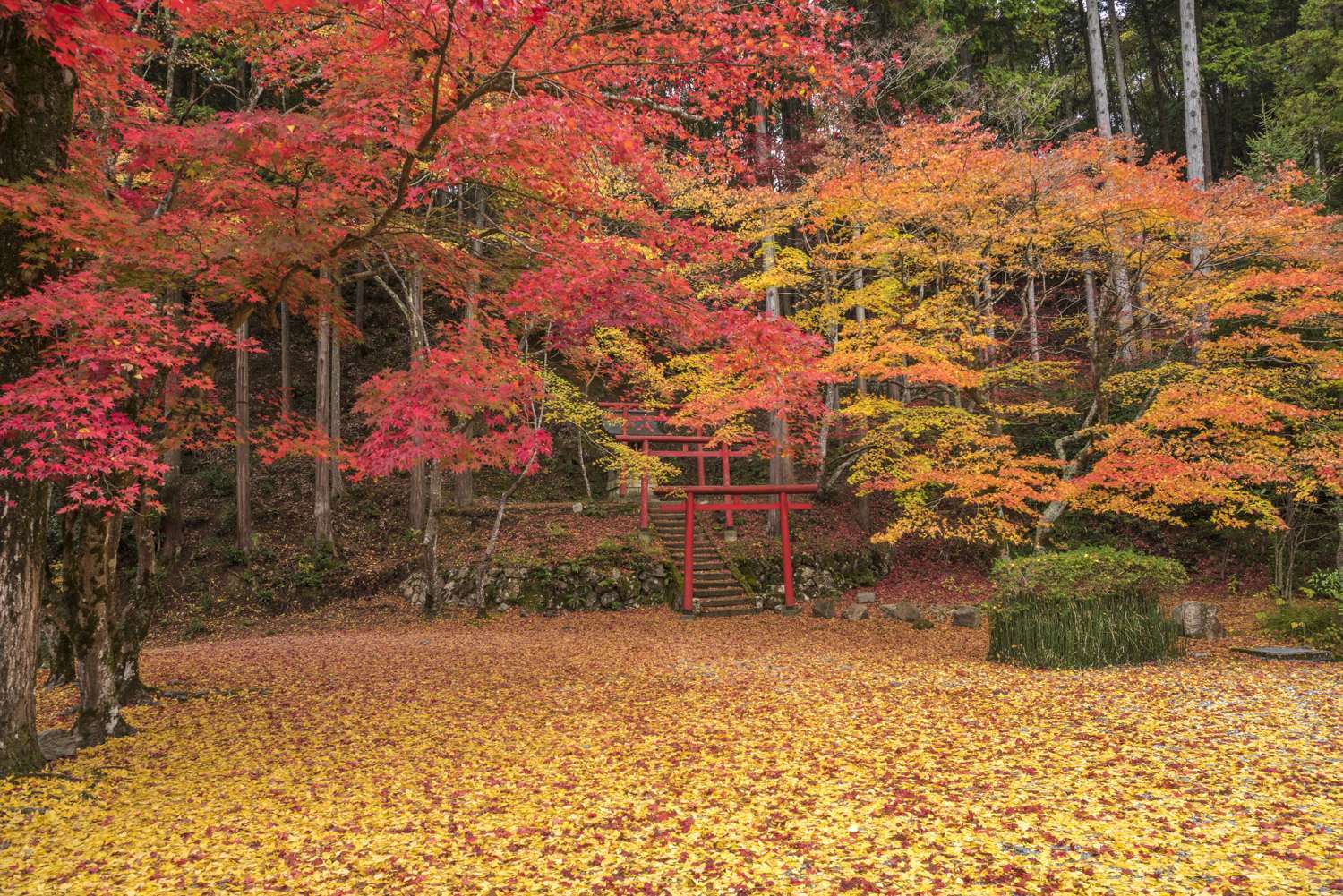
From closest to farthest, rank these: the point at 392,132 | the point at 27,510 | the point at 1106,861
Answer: the point at 1106,861 → the point at 27,510 → the point at 392,132

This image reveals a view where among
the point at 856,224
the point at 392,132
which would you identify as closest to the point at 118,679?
the point at 392,132

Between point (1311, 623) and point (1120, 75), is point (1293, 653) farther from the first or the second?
point (1120, 75)

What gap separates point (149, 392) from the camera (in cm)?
614

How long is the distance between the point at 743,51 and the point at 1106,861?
550cm

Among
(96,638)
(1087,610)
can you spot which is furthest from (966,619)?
(96,638)

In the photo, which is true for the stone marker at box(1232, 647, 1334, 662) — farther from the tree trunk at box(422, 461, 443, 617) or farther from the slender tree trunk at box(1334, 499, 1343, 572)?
the tree trunk at box(422, 461, 443, 617)

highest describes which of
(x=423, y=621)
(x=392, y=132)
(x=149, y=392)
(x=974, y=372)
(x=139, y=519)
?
(x=392, y=132)

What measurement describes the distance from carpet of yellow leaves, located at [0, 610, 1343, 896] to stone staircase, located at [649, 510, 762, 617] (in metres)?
5.11

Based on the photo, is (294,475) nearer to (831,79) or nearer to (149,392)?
(149,392)

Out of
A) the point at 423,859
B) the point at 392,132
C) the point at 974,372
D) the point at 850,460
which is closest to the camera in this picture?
the point at 423,859

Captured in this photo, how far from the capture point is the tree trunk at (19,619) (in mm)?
4570

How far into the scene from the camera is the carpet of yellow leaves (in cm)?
345

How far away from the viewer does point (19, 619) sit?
4.63 m

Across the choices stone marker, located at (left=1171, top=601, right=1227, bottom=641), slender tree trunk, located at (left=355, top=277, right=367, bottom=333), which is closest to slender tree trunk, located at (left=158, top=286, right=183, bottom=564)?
slender tree trunk, located at (left=355, top=277, right=367, bottom=333)
